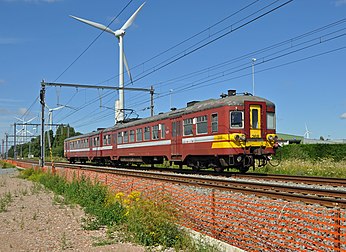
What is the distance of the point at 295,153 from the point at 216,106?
17509 millimetres

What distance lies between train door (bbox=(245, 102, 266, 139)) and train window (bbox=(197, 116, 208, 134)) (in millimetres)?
1892

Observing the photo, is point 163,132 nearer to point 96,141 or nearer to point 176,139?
point 176,139

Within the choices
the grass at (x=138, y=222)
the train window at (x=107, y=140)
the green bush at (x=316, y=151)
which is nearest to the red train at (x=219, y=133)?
the grass at (x=138, y=222)

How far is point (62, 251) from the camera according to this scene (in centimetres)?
809

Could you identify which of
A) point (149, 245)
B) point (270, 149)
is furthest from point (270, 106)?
point (149, 245)

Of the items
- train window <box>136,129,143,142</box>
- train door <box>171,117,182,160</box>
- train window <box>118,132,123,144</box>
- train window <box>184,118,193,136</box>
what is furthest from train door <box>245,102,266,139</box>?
train window <box>118,132,123,144</box>

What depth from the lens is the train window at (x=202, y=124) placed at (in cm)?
1905

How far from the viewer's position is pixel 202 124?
19.4 m

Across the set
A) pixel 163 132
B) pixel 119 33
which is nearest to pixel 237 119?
pixel 163 132

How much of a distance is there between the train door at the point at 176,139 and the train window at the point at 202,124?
1.99 metres

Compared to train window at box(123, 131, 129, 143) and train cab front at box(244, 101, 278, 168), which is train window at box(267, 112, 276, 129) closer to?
train cab front at box(244, 101, 278, 168)

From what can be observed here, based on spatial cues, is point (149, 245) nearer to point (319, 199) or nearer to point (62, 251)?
point (62, 251)

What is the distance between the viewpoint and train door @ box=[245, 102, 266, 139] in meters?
18.2

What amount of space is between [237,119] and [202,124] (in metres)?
1.96
